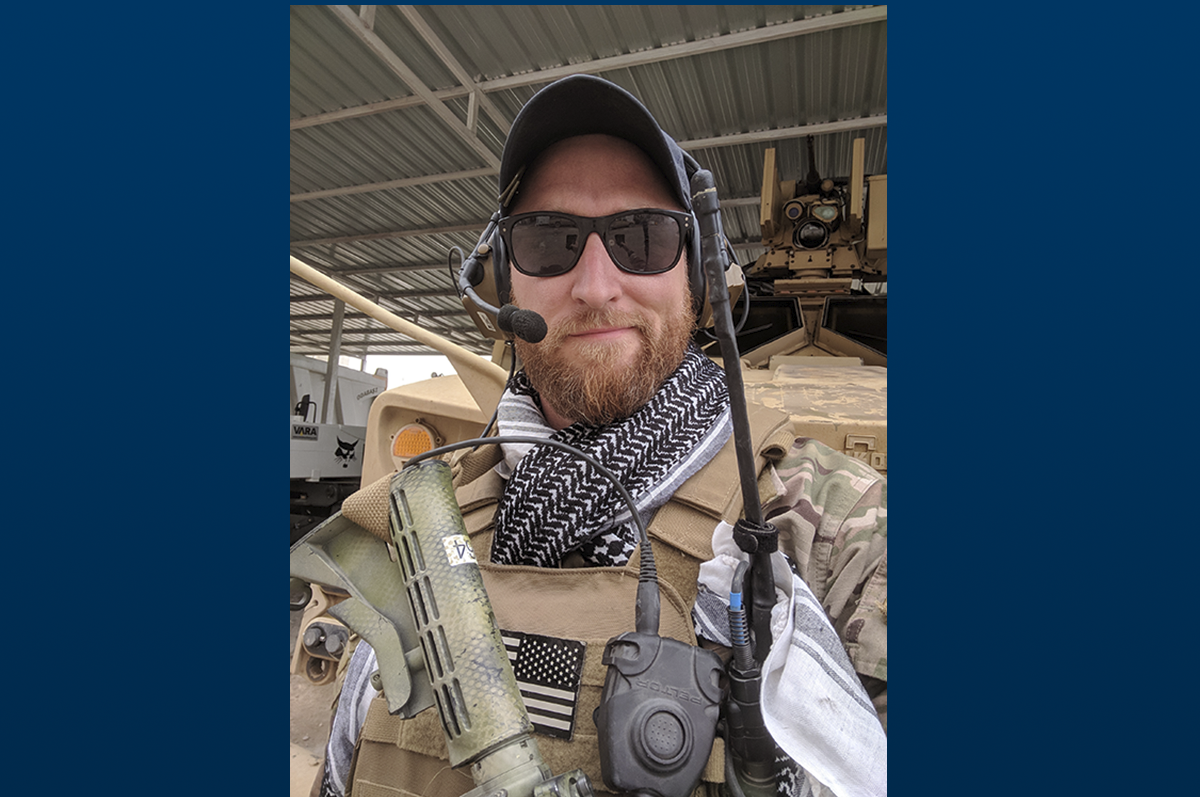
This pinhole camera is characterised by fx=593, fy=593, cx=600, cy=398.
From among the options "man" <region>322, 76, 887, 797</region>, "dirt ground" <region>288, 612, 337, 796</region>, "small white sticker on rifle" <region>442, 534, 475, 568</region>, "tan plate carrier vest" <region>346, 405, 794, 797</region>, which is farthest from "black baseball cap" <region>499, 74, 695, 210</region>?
"dirt ground" <region>288, 612, 337, 796</region>

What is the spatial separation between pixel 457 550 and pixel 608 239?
480mm

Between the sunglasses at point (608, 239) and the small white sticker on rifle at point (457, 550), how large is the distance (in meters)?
0.41

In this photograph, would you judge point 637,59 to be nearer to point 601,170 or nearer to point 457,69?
point 457,69

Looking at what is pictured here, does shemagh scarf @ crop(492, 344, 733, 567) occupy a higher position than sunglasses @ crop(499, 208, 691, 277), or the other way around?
sunglasses @ crop(499, 208, 691, 277)

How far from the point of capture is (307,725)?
241 cm

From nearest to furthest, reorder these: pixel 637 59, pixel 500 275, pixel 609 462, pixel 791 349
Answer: pixel 609 462
pixel 500 275
pixel 637 59
pixel 791 349

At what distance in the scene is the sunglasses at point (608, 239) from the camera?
2.85 ft

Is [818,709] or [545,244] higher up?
[545,244]

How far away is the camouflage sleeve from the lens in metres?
0.75

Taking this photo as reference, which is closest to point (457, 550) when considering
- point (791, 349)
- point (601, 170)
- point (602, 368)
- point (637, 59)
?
point (602, 368)

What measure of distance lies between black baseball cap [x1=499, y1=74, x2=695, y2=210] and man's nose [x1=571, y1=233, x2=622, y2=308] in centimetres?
15

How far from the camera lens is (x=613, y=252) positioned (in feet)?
2.85

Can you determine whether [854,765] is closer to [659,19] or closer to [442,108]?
[442,108]

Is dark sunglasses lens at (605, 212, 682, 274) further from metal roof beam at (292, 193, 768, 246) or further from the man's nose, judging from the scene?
metal roof beam at (292, 193, 768, 246)
